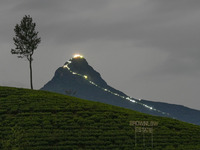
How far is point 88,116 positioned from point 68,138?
335 inches

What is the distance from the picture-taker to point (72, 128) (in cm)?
4244

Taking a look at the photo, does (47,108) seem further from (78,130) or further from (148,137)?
(148,137)

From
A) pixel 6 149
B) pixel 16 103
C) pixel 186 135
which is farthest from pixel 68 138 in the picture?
pixel 186 135

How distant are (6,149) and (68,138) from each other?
317 inches

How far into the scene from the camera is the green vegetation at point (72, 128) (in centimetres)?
3844

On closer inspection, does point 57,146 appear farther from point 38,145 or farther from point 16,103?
point 16,103

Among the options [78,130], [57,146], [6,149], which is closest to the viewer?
[6,149]

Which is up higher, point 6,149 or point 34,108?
point 34,108

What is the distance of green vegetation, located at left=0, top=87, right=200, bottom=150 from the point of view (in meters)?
38.4

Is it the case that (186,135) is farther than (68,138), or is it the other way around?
(186,135)

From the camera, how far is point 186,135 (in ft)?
154

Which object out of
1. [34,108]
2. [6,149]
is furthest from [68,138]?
[34,108]

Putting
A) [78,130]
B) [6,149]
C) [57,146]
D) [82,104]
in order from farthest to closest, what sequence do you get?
1. [82,104]
2. [78,130]
3. [57,146]
4. [6,149]

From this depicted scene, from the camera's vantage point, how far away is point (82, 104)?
5344cm
